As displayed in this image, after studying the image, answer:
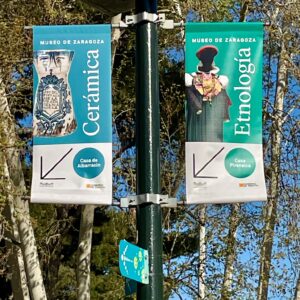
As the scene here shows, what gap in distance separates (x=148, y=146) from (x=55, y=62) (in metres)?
1.13

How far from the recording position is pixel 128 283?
18.4 feet

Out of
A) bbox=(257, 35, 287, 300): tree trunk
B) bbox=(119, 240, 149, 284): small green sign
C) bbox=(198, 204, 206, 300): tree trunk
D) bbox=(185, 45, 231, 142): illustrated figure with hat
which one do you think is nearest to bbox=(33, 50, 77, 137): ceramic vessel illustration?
bbox=(185, 45, 231, 142): illustrated figure with hat

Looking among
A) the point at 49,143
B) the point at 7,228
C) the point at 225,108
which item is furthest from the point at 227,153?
the point at 7,228

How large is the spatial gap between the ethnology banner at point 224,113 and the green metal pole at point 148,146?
330 millimetres

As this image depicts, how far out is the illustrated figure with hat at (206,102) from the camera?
595 cm

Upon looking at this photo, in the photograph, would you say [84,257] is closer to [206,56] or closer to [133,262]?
[206,56]

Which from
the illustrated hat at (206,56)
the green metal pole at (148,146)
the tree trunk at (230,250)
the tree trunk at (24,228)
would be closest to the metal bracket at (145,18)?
the green metal pole at (148,146)

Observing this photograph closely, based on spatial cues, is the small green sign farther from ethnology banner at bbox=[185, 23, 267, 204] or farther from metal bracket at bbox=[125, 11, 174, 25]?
metal bracket at bbox=[125, 11, 174, 25]

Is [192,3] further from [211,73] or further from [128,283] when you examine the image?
[128,283]

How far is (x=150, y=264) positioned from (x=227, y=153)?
1.14 metres

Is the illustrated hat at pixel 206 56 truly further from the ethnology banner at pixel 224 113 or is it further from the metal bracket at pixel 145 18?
the metal bracket at pixel 145 18

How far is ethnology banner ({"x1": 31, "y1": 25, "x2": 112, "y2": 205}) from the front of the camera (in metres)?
5.84

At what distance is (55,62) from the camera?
20.0ft

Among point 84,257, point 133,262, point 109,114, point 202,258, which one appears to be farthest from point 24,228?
point 133,262
